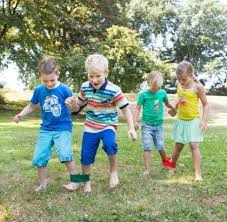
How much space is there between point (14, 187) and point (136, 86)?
23.9 m

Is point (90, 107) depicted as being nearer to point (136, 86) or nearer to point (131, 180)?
point (131, 180)

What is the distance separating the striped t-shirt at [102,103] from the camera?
221 inches

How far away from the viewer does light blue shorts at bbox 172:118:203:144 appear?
261 inches

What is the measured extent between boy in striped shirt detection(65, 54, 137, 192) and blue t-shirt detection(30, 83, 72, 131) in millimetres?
200

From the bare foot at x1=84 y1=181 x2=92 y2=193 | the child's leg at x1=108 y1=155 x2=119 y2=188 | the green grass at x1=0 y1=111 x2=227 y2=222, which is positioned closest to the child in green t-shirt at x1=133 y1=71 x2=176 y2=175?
the green grass at x1=0 y1=111 x2=227 y2=222

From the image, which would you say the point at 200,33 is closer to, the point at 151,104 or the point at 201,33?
the point at 201,33

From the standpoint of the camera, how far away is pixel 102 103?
5672mm

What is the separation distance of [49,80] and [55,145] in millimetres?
794

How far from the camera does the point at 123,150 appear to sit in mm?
9297

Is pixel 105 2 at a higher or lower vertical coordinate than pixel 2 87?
higher

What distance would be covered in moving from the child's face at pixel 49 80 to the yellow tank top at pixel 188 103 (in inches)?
75.9

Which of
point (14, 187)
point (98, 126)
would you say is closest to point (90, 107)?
point (98, 126)

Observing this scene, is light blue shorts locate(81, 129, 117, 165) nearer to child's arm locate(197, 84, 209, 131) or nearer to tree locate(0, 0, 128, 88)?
child's arm locate(197, 84, 209, 131)

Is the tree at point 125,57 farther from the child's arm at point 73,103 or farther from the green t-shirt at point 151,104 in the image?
the child's arm at point 73,103
